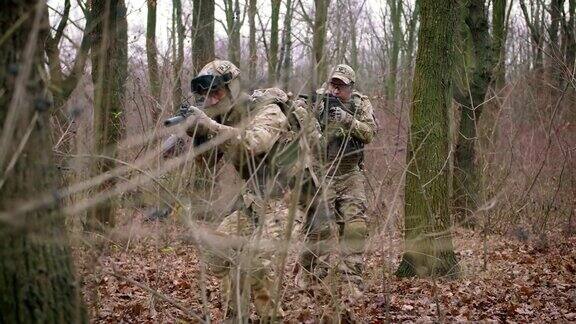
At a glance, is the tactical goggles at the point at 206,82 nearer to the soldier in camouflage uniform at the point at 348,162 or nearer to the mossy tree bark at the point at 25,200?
the soldier in camouflage uniform at the point at 348,162

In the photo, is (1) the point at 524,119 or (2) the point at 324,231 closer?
(2) the point at 324,231

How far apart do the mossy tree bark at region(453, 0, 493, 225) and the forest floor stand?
2152mm

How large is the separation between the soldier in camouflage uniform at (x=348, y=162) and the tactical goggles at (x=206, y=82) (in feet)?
3.72

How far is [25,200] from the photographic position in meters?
2.32

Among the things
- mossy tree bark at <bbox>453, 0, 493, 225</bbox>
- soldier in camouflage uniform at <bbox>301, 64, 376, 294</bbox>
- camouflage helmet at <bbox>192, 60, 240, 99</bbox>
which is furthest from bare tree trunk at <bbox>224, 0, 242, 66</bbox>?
mossy tree bark at <bbox>453, 0, 493, 225</bbox>

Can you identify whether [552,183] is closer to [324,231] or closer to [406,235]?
[406,235]

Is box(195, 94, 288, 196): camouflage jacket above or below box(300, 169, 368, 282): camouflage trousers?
above

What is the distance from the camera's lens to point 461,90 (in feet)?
32.1

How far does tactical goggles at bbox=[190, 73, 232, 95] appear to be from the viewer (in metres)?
4.42

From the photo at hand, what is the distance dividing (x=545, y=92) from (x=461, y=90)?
5895 mm

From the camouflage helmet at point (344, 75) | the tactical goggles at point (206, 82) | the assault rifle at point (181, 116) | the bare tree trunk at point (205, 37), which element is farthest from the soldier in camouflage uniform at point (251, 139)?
the bare tree trunk at point (205, 37)

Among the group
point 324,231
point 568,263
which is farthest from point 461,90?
point 324,231

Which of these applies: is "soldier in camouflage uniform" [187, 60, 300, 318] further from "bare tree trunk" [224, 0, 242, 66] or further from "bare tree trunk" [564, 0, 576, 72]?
"bare tree trunk" [564, 0, 576, 72]

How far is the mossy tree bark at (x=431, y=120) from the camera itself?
239 inches
